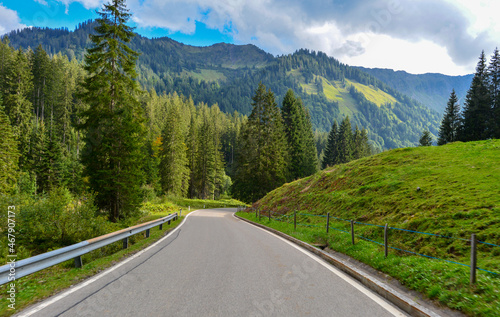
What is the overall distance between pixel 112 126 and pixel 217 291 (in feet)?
53.0

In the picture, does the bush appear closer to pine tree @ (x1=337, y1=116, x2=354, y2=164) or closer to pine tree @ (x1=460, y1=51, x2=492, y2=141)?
pine tree @ (x1=460, y1=51, x2=492, y2=141)

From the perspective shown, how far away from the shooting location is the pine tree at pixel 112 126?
17.8 m

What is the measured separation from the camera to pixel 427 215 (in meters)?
9.58

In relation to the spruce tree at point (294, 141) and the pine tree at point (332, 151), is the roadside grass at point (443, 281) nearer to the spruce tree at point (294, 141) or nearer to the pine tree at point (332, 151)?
the spruce tree at point (294, 141)

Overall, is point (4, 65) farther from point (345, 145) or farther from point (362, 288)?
point (345, 145)

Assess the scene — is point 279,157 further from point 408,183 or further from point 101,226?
point 101,226

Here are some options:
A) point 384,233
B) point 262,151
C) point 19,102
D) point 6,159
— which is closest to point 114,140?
point 384,233

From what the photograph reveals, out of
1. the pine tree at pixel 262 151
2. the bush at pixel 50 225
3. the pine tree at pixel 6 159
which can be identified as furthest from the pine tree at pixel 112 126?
the pine tree at pixel 262 151

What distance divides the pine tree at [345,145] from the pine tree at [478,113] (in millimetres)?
28298

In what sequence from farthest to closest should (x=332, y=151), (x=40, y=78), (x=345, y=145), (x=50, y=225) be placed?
(x=332, y=151) < (x=345, y=145) < (x=40, y=78) < (x=50, y=225)

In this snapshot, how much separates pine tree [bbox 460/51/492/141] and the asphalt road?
161 feet

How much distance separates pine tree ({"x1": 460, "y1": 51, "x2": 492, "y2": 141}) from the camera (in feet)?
142

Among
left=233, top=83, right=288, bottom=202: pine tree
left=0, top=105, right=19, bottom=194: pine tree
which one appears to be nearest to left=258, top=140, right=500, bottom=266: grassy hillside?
left=233, top=83, right=288, bottom=202: pine tree

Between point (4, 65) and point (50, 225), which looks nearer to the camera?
point (50, 225)
